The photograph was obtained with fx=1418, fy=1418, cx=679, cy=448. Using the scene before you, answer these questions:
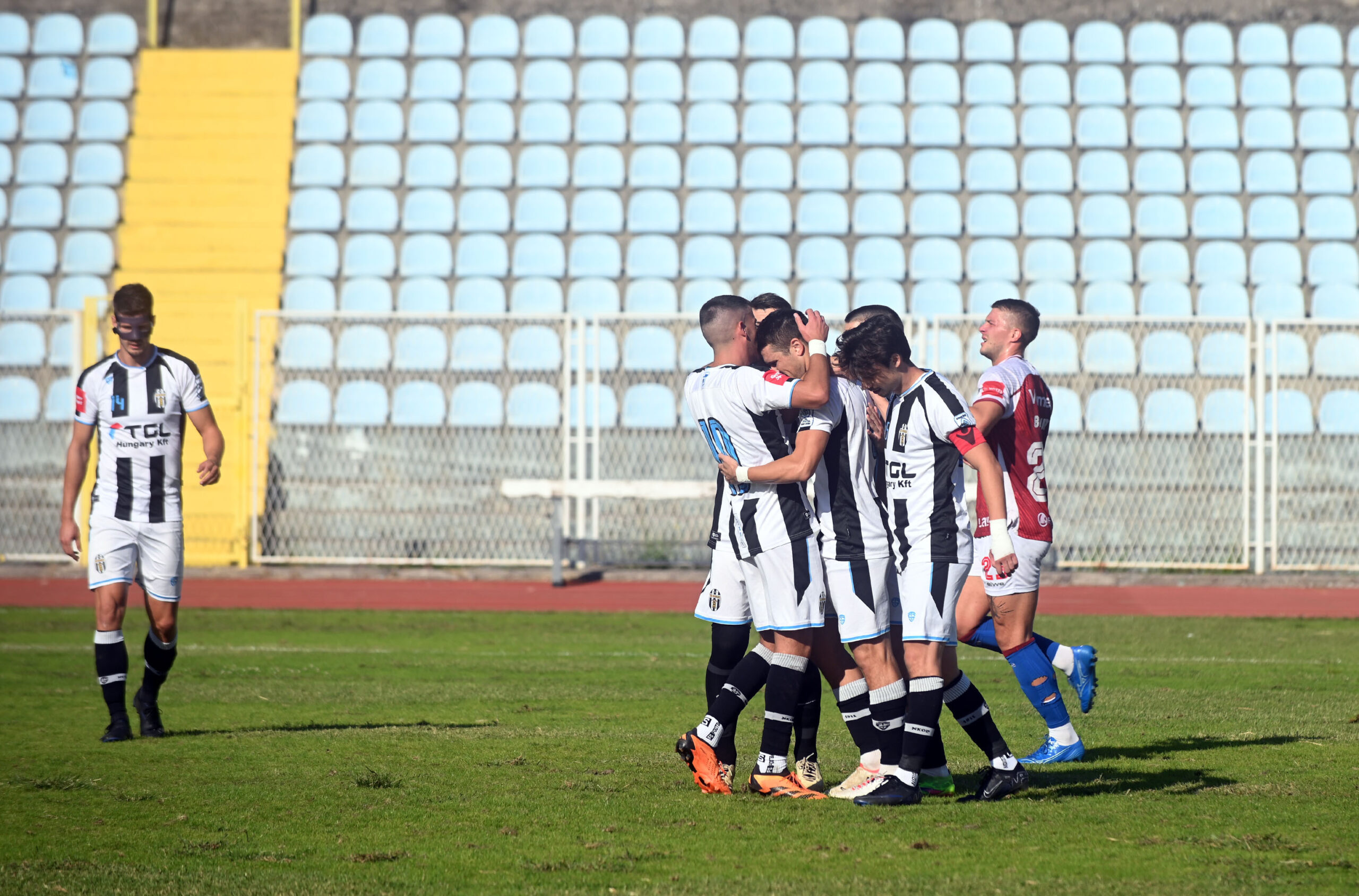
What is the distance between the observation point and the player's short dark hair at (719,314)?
506cm

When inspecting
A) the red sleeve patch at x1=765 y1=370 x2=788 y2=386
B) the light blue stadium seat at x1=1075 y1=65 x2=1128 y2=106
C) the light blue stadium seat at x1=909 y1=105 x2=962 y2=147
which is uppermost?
the light blue stadium seat at x1=1075 y1=65 x2=1128 y2=106

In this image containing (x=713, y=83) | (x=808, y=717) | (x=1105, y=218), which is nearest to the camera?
(x=808, y=717)

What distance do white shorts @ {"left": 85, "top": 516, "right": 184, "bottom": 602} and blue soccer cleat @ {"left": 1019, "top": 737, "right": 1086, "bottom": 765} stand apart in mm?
3771

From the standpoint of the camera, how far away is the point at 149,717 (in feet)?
20.7

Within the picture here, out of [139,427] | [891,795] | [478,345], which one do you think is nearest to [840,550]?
[891,795]

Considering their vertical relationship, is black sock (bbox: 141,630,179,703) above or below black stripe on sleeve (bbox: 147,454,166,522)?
below

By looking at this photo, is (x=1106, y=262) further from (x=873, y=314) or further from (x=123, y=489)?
(x=123, y=489)

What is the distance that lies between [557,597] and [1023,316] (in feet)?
24.7

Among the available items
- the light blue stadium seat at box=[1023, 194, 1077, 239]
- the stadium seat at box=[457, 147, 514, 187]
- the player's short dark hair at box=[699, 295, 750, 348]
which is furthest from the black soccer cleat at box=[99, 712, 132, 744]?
the light blue stadium seat at box=[1023, 194, 1077, 239]

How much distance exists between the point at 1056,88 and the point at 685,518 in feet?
28.1

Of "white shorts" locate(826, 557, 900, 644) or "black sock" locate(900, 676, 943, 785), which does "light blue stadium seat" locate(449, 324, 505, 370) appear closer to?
"white shorts" locate(826, 557, 900, 644)

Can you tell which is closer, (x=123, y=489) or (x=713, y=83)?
(x=123, y=489)

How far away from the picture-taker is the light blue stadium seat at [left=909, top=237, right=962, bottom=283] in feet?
55.5

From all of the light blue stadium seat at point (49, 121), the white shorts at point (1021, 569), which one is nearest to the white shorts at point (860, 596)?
the white shorts at point (1021, 569)
